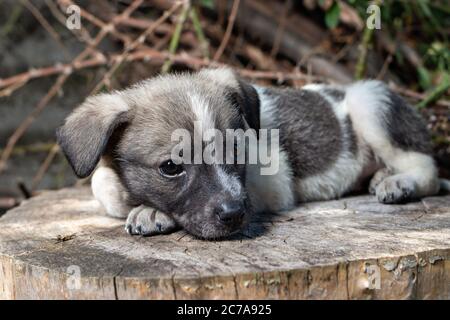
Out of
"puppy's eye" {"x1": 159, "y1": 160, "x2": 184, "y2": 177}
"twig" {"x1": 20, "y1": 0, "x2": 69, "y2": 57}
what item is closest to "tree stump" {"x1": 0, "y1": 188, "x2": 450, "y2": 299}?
"puppy's eye" {"x1": 159, "y1": 160, "x2": 184, "y2": 177}

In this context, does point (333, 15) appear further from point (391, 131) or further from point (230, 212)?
point (230, 212)

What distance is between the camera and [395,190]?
4.39 metres

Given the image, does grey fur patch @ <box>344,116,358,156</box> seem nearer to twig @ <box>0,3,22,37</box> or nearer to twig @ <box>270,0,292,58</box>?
twig @ <box>270,0,292,58</box>

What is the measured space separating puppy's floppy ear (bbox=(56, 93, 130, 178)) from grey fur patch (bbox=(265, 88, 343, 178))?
4.07 ft

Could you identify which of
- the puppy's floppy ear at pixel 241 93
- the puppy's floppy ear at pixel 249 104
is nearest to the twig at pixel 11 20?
the puppy's floppy ear at pixel 241 93

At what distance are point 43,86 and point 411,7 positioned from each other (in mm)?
4358

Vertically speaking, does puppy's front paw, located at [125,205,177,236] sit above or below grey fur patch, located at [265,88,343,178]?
below

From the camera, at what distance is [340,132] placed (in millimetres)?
4984

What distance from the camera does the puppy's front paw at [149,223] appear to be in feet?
12.3

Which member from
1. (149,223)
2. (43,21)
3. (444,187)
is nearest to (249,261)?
(149,223)

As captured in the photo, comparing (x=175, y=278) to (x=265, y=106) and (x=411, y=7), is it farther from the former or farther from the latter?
(x=411, y=7)

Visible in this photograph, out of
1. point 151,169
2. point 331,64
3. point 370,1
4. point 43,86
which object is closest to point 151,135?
point 151,169

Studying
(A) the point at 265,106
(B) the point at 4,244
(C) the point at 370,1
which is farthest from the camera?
(C) the point at 370,1

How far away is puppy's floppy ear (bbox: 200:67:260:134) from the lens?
421 cm
